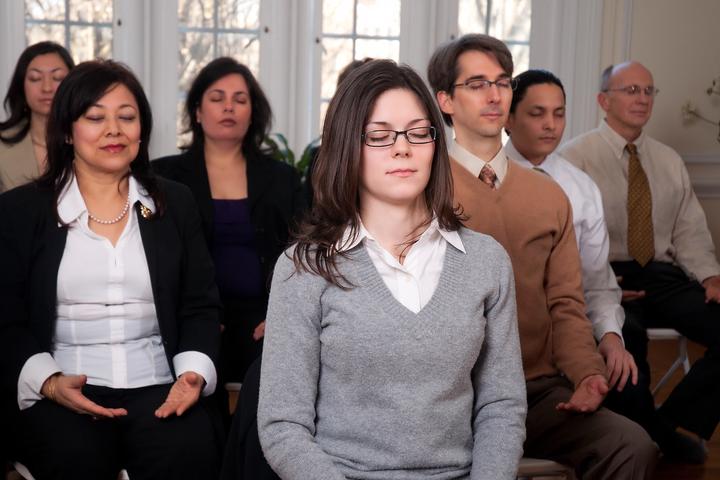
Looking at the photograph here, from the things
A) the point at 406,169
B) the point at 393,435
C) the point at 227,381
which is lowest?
the point at 227,381

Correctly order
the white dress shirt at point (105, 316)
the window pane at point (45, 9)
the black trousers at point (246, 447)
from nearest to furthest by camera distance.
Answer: the black trousers at point (246, 447) → the white dress shirt at point (105, 316) → the window pane at point (45, 9)

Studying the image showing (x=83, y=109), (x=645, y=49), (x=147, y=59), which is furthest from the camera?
(x=645, y=49)

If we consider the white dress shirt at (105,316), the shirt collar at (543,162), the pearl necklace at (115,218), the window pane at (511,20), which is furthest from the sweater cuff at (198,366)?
the window pane at (511,20)

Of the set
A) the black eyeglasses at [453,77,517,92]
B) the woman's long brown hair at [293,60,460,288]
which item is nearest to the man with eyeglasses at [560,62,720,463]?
the black eyeglasses at [453,77,517,92]

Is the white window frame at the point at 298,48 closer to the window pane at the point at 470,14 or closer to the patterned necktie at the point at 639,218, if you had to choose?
the window pane at the point at 470,14

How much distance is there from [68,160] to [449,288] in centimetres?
126

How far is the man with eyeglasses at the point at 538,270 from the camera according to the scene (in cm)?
224

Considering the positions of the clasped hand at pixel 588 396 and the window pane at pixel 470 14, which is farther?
the window pane at pixel 470 14

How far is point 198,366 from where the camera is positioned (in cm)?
247

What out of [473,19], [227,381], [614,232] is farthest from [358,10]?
[227,381]

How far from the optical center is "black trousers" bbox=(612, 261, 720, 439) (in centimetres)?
347

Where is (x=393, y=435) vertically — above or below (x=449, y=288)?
below

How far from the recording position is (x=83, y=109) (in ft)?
8.43

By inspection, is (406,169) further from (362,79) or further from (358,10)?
(358,10)
